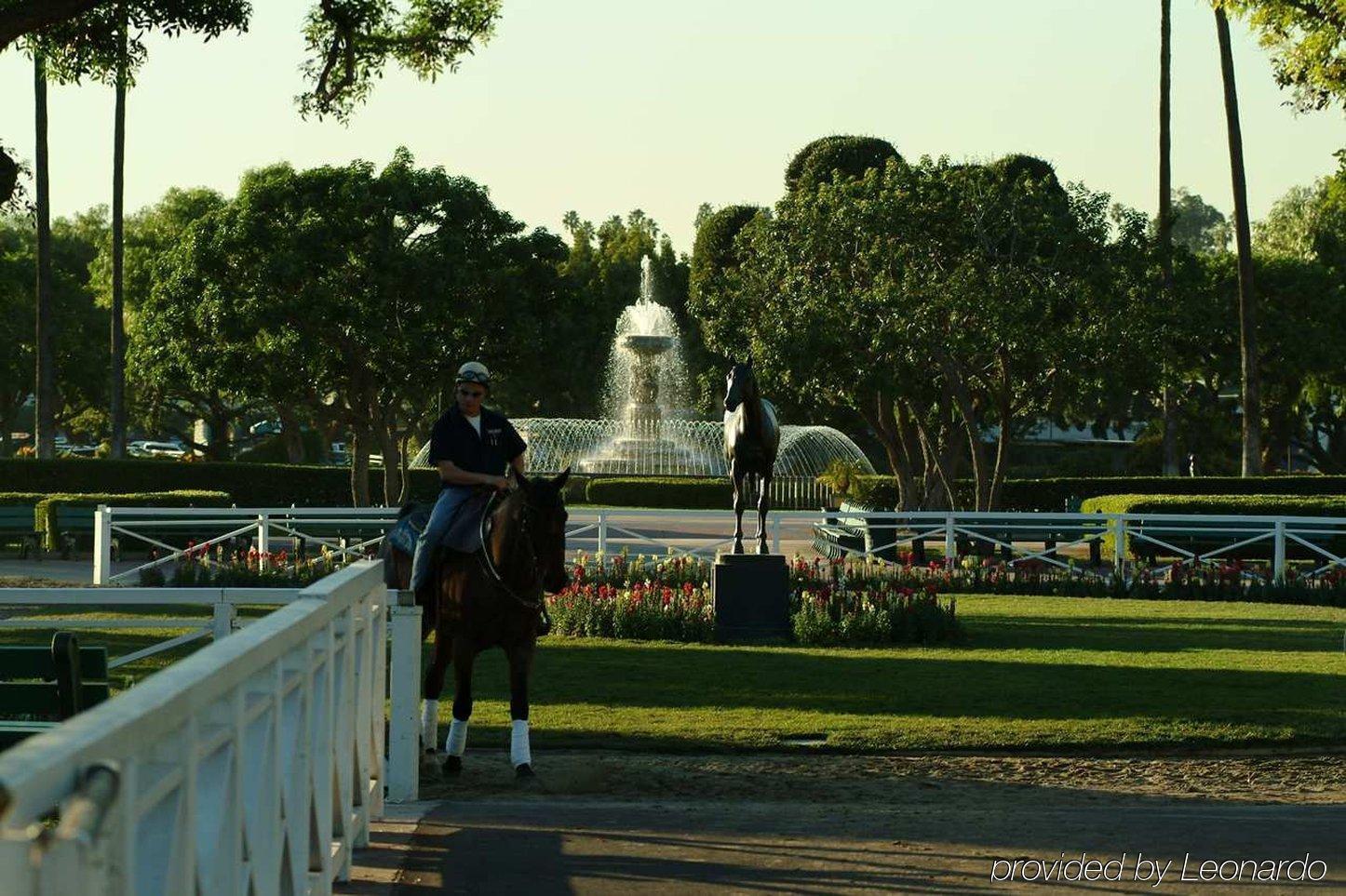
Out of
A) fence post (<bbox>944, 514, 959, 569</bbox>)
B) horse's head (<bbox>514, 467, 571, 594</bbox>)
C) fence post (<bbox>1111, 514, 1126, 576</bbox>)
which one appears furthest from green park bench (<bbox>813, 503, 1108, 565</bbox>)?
horse's head (<bbox>514, 467, 571, 594</bbox>)

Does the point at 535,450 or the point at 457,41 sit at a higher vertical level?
the point at 457,41

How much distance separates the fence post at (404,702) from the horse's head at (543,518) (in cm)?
88

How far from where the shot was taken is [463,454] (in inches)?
421

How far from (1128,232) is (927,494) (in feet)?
27.3

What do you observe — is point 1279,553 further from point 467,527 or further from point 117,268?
point 117,268

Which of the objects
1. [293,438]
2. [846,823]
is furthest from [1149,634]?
[293,438]

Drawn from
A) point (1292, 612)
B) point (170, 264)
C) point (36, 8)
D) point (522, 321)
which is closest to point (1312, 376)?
point (522, 321)

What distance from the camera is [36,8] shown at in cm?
1752

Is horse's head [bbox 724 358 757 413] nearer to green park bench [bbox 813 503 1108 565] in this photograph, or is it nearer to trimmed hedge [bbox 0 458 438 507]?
green park bench [bbox 813 503 1108 565]

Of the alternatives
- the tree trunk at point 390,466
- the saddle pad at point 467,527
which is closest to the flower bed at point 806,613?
the saddle pad at point 467,527

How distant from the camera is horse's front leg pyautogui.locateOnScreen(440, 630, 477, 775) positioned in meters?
10.7

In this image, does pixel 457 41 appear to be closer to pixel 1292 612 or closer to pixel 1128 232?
pixel 1292 612

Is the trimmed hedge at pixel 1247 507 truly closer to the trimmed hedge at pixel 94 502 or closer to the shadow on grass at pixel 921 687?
the shadow on grass at pixel 921 687

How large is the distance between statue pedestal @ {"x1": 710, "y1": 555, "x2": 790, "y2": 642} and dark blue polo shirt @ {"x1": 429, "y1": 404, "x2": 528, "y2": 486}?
8.48 meters
